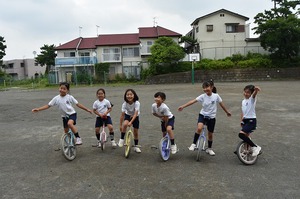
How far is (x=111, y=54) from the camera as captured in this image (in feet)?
121

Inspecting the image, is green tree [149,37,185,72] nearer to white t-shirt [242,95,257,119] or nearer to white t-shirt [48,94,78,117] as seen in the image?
white t-shirt [48,94,78,117]

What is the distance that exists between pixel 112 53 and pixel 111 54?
201 mm

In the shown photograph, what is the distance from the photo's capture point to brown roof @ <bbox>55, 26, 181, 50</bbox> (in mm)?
36750

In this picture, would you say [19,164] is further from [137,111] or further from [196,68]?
[196,68]

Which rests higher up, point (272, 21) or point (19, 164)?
point (272, 21)

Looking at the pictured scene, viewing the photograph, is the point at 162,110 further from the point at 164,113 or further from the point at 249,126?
the point at 249,126

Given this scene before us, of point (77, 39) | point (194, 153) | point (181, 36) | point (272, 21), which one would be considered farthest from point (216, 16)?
point (194, 153)

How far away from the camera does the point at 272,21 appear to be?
28594 millimetres

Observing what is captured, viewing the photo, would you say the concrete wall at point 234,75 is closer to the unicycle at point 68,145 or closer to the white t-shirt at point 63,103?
the white t-shirt at point 63,103

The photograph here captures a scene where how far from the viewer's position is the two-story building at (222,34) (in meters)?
35.3

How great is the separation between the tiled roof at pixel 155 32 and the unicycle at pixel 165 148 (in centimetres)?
3299

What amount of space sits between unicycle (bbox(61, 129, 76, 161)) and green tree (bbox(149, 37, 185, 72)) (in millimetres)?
25379

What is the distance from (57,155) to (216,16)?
3437 cm

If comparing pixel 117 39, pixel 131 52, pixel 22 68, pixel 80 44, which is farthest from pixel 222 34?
pixel 22 68
